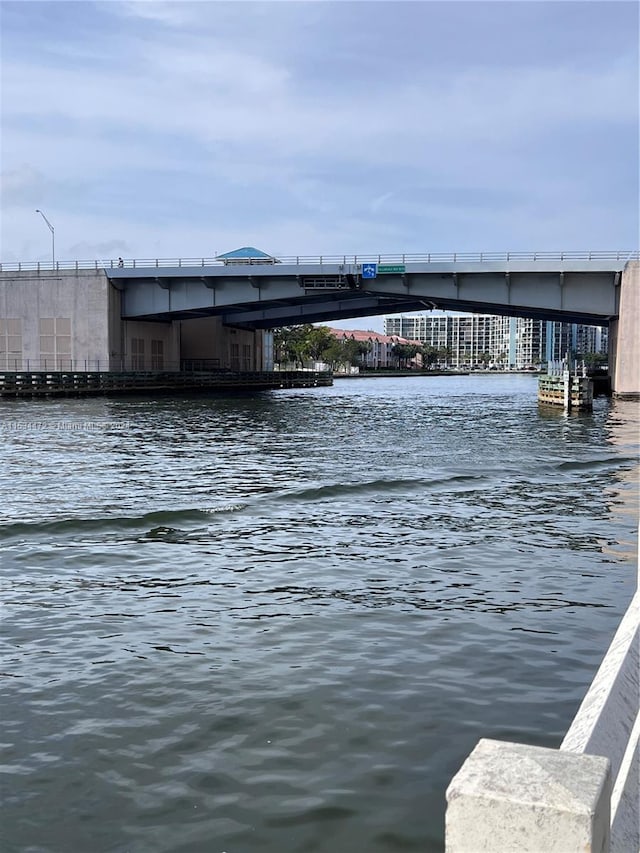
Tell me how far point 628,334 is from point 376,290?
62.9ft

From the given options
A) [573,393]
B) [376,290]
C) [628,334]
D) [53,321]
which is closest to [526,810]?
[573,393]

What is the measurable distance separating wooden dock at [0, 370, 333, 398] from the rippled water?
167 ft

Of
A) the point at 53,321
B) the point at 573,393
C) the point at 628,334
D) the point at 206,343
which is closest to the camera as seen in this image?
the point at 573,393

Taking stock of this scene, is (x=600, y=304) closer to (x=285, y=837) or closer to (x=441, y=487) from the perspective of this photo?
(x=441, y=487)

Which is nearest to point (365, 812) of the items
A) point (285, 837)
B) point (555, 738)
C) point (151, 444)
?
point (285, 837)

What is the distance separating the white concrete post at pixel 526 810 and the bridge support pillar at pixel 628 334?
216ft

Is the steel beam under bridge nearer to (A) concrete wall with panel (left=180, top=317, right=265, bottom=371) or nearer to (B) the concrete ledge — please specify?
(A) concrete wall with panel (left=180, top=317, right=265, bottom=371)

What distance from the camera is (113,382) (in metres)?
77.4

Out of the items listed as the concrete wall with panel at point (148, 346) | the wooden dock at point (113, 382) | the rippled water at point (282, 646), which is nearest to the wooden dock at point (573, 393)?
the wooden dock at point (113, 382)

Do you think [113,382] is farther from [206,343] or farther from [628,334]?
[628,334]

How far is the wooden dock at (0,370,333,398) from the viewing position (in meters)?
72.9

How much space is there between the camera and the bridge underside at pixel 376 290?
68.6 metres

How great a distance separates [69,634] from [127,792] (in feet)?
13.5

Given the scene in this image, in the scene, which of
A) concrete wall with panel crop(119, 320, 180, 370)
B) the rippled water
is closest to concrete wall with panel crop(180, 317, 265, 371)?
concrete wall with panel crop(119, 320, 180, 370)
